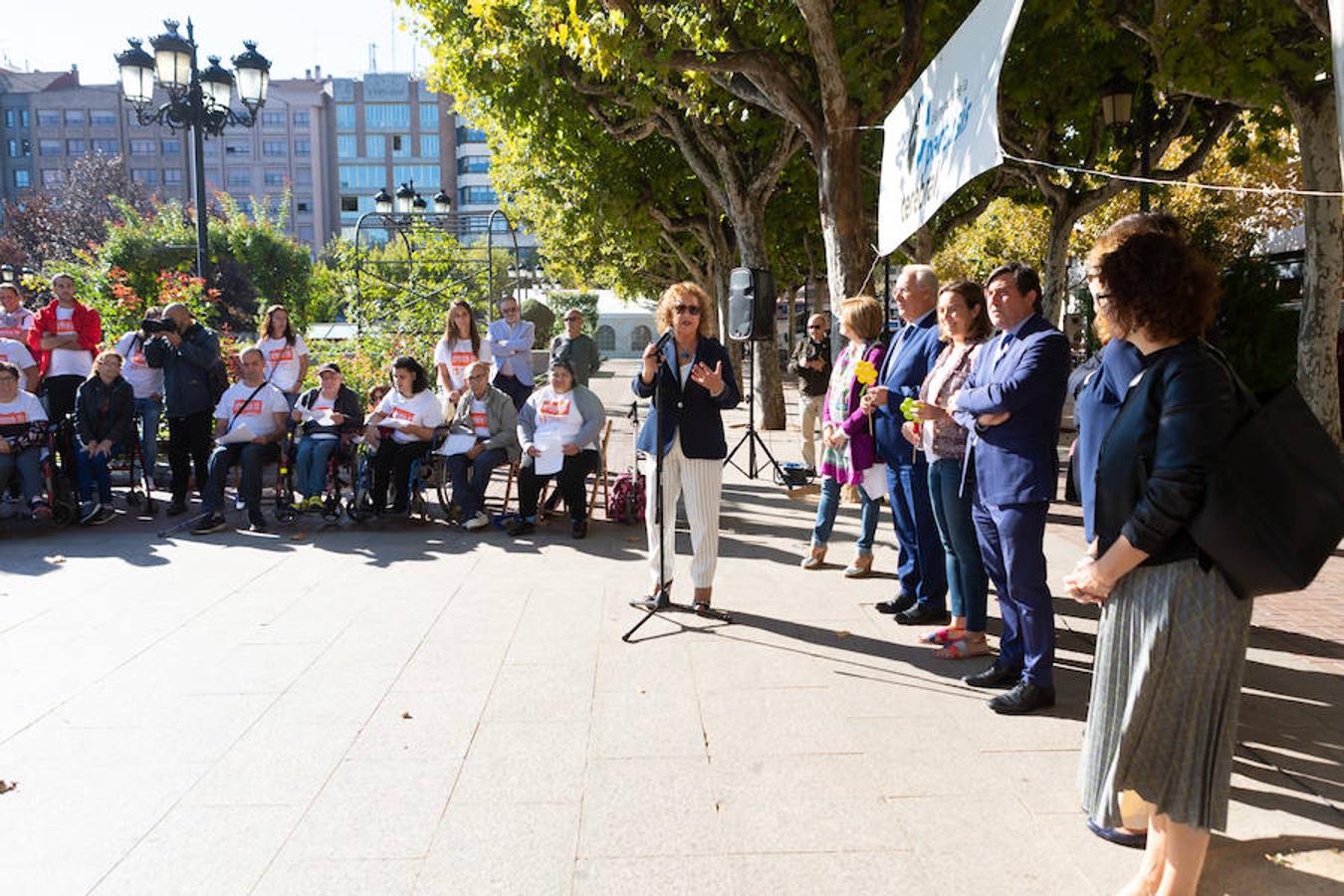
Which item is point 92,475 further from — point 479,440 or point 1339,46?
point 1339,46

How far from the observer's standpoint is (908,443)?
6000 millimetres

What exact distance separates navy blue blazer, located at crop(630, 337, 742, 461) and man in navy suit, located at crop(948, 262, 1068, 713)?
1.75 m

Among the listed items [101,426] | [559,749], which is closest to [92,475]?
[101,426]

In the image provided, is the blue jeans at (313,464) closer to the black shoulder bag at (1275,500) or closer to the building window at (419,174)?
the black shoulder bag at (1275,500)

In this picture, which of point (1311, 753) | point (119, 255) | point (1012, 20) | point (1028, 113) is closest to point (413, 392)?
point (1012, 20)

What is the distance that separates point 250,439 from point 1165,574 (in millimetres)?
8096

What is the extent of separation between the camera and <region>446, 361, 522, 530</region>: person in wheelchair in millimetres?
9055

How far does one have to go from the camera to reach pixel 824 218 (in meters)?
10.5

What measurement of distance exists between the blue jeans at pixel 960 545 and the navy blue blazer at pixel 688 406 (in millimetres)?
1306

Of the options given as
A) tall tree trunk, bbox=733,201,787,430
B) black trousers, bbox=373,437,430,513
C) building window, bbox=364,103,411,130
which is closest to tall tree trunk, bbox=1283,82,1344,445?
tall tree trunk, bbox=733,201,787,430

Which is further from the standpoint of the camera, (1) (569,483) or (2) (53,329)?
(2) (53,329)

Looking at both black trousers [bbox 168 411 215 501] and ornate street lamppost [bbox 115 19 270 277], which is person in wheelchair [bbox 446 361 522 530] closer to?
black trousers [bbox 168 411 215 501]

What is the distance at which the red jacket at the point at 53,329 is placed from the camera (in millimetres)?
10000

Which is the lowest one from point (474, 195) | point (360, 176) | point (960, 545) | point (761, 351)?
point (960, 545)
